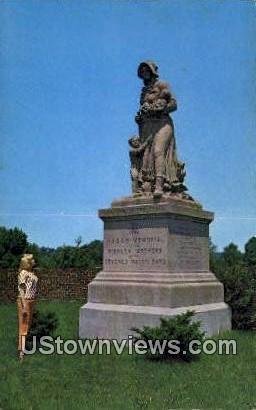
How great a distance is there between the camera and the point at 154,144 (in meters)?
12.1

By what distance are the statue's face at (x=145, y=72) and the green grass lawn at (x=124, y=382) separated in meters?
6.02

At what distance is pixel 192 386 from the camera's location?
7.54 meters

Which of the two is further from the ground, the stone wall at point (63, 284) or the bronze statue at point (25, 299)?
the stone wall at point (63, 284)

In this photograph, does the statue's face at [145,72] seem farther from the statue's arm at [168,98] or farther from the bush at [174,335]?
the bush at [174,335]

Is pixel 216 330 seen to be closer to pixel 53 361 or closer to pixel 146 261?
pixel 146 261

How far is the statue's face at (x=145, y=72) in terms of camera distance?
40.8 ft

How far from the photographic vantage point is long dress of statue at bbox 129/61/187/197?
39.2 ft

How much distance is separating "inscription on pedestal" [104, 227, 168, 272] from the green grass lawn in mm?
2134

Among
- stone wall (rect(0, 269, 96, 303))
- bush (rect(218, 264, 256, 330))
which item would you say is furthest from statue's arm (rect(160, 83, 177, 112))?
stone wall (rect(0, 269, 96, 303))

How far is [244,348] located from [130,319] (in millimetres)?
2130

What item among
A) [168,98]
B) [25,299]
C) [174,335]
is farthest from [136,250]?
[168,98]

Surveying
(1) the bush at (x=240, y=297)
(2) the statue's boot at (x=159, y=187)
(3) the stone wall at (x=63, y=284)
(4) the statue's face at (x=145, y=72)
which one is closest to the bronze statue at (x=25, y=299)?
(2) the statue's boot at (x=159, y=187)

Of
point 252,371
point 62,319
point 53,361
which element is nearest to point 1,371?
point 53,361

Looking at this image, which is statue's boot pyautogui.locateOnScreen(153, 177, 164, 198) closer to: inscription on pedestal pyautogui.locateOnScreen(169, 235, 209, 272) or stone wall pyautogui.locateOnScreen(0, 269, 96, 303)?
inscription on pedestal pyautogui.locateOnScreen(169, 235, 209, 272)
